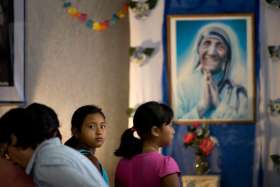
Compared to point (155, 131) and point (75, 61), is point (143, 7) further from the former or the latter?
point (155, 131)

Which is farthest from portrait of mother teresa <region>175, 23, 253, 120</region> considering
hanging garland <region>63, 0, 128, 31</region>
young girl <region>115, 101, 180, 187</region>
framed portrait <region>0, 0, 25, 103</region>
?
young girl <region>115, 101, 180, 187</region>

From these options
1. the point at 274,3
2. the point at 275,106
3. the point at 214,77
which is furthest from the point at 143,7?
the point at 275,106

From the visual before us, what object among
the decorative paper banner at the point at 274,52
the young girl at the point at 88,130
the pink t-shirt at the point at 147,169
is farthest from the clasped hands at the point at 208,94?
the pink t-shirt at the point at 147,169

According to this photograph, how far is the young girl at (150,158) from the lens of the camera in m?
2.38

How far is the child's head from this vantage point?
8.89ft

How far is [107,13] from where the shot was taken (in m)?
4.31

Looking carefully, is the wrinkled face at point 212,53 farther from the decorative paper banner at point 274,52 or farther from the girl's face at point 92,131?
the girl's face at point 92,131

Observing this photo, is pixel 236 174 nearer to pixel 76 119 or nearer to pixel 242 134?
pixel 242 134

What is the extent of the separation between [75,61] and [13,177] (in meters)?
2.70

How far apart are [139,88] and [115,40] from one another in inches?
18.4

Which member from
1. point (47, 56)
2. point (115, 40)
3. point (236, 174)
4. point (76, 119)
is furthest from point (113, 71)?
point (76, 119)

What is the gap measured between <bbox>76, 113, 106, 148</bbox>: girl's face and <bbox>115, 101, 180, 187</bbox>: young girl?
0.62 ft

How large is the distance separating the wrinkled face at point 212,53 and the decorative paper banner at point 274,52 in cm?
30

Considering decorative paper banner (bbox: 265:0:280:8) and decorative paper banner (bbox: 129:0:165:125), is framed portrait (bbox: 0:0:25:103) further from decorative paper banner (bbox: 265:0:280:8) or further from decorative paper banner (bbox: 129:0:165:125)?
decorative paper banner (bbox: 265:0:280:8)
